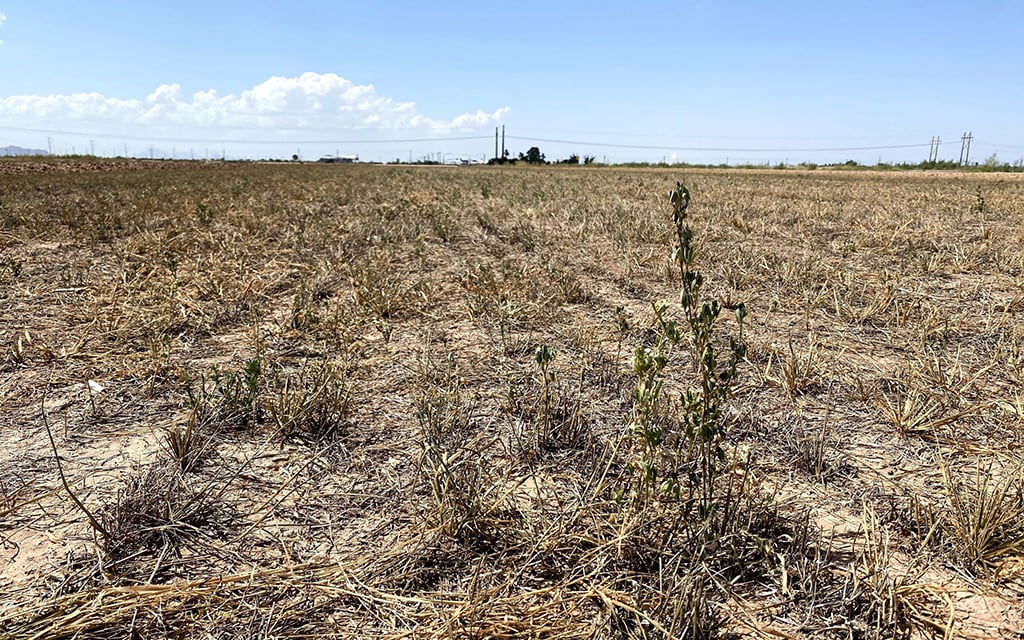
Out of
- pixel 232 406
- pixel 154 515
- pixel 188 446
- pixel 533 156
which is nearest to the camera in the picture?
pixel 154 515

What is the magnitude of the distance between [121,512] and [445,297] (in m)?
3.06

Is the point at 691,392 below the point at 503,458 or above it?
above

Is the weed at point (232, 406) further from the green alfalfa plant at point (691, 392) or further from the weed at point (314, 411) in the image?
the green alfalfa plant at point (691, 392)

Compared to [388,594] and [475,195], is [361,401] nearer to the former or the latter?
[388,594]

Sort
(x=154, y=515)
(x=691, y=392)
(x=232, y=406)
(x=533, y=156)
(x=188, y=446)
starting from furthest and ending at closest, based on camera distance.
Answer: (x=533, y=156) < (x=232, y=406) < (x=188, y=446) < (x=154, y=515) < (x=691, y=392)

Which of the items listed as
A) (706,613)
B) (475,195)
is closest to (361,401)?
(706,613)

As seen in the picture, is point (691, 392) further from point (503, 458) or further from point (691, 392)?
point (503, 458)

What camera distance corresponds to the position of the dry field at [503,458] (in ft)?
5.01

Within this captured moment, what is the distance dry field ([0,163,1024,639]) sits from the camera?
5.01ft

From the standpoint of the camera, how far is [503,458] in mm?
2264

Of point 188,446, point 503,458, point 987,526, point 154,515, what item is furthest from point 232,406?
point 987,526

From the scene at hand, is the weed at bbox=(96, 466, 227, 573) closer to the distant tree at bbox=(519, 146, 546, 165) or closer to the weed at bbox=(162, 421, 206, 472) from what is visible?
the weed at bbox=(162, 421, 206, 472)

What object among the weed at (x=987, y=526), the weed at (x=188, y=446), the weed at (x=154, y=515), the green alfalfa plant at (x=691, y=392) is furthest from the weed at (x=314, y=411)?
the weed at (x=987, y=526)

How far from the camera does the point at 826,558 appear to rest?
66.3 inches
